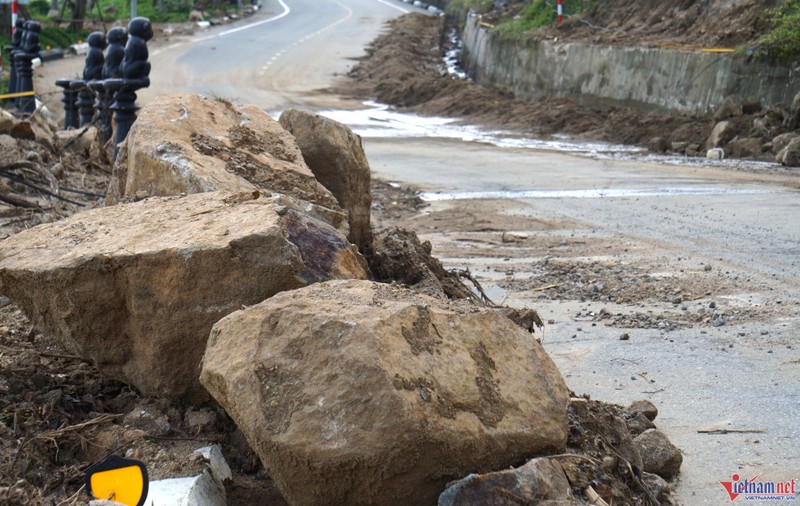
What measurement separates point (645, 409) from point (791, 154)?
31.0 feet

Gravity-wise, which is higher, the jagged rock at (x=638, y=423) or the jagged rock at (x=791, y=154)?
the jagged rock at (x=791, y=154)

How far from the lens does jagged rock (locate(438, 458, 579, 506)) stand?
2561 millimetres

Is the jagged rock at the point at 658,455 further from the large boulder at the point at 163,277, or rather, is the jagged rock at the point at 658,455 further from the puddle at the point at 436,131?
the puddle at the point at 436,131

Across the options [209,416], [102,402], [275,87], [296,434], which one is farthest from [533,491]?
[275,87]

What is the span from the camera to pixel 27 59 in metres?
13.7

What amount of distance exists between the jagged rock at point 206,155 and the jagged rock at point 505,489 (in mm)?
2012

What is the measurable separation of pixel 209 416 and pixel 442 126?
633 inches

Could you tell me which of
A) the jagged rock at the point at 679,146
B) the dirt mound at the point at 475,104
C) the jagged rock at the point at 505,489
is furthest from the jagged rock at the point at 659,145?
the jagged rock at the point at 505,489

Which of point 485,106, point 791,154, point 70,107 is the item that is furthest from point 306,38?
point 791,154

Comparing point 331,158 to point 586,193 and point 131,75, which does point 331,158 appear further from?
point 586,193

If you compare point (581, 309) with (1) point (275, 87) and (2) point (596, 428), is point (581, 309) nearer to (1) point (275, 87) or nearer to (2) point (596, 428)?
(2) point (596, 428)

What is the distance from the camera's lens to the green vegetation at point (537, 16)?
77.3 feet

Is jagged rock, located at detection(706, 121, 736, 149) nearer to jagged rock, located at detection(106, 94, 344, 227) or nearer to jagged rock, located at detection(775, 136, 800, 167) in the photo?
jagged rock, located at detection(775, 136, 800, 167)

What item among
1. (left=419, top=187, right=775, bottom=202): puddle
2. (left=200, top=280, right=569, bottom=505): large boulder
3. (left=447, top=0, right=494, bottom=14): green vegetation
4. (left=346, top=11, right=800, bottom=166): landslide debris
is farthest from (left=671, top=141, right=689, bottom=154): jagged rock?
(left=447, top=0, right=494, bottom=14): green vegetation
